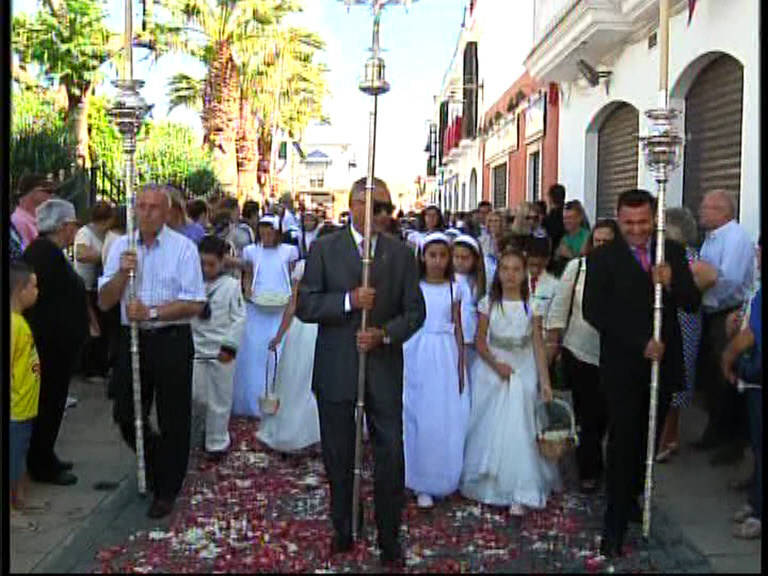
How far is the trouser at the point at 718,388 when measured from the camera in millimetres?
6434

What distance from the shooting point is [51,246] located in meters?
5.87

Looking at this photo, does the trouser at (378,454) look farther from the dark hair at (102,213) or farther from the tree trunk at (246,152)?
the tree trunk at (246,152)

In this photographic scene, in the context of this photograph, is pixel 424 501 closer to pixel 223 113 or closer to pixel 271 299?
pixel 271 299

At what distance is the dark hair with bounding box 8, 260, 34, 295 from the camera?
495cm

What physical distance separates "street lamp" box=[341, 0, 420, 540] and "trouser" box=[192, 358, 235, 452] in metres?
1.99

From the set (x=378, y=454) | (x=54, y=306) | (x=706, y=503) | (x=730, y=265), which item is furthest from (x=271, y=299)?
(x=706, y=503)

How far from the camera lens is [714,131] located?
884 centimetres

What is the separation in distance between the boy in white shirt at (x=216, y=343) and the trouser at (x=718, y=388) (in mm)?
3209

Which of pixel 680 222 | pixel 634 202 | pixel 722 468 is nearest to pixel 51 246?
pixel 634 202

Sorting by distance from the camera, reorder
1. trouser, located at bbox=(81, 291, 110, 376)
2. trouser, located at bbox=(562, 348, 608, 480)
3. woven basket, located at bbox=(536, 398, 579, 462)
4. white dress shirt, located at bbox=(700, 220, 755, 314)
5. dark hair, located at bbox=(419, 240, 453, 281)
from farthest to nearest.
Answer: trouser, located at bbox=(81, 291, 110, 376), white dress shirt, located at bbox=(700, 220, 755, 314), trouser, located at bbox=(562, 348, 608, 480), dark hair, located at bbox=(419, 240, 453, 281), woven basket, located at bbox=(536, 398, 579, 462)

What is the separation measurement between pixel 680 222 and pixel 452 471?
88.3 inches

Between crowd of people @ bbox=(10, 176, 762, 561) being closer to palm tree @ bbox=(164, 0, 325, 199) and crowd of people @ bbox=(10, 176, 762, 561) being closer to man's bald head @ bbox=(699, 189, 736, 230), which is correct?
man's bald head @ bbox=(699, 189, 736, 230)

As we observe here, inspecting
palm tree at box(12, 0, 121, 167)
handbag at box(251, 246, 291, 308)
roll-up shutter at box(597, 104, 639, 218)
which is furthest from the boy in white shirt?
palm tree at box(12, 0, 121, 167)

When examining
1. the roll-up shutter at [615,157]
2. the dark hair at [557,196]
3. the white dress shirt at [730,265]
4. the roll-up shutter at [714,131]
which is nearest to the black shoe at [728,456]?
the white dress shirt at [730,265]
